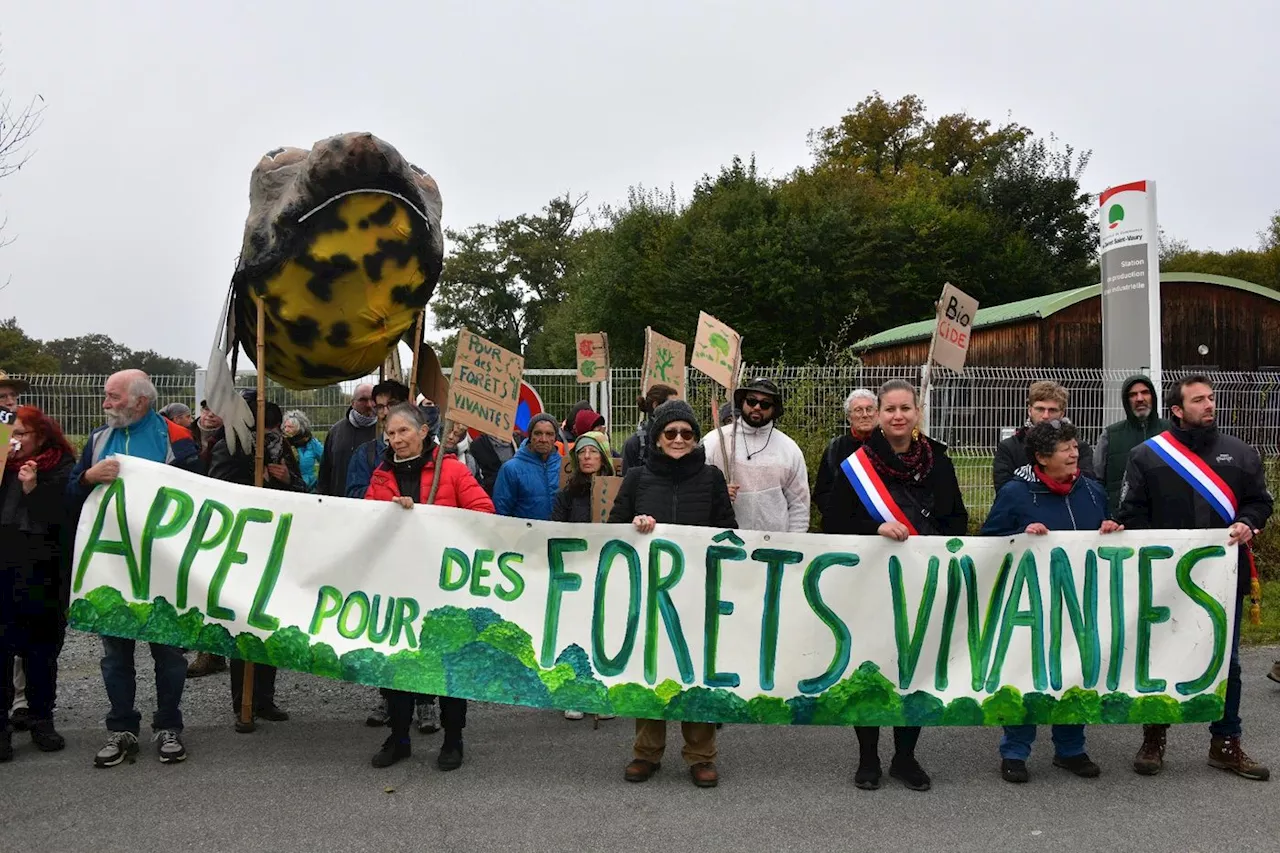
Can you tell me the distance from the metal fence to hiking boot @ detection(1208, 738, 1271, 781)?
18.1 ft

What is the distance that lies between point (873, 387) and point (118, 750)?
840 cm

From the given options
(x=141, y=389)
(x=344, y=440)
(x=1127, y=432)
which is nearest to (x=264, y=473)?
(x=344, y=440)

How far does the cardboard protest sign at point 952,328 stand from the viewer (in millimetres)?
6375

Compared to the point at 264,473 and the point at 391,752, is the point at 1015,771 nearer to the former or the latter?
the point at 391,752

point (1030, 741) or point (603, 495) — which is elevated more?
point (603, 495)

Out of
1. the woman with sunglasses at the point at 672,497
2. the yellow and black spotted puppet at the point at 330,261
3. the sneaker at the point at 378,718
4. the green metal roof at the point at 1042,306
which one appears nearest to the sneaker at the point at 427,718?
the sneaker at the point at 378,718

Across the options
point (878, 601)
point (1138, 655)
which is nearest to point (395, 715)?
point (878, 601)

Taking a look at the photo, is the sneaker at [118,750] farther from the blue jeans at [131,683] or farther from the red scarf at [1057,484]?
the red scarf at [1057,484]

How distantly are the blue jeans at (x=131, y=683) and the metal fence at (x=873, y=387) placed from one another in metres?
4.98

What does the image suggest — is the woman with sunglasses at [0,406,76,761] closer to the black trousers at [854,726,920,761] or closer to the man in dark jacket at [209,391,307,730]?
the man in dark jacket at [209,391,307,730]

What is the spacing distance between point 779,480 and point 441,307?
5877 centimetres

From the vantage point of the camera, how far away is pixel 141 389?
501cm

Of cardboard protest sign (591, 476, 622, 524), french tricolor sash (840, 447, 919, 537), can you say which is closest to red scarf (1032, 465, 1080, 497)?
french tricolor sash (840, 447, 919, 537)

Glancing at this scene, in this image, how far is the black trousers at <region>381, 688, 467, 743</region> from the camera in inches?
187
